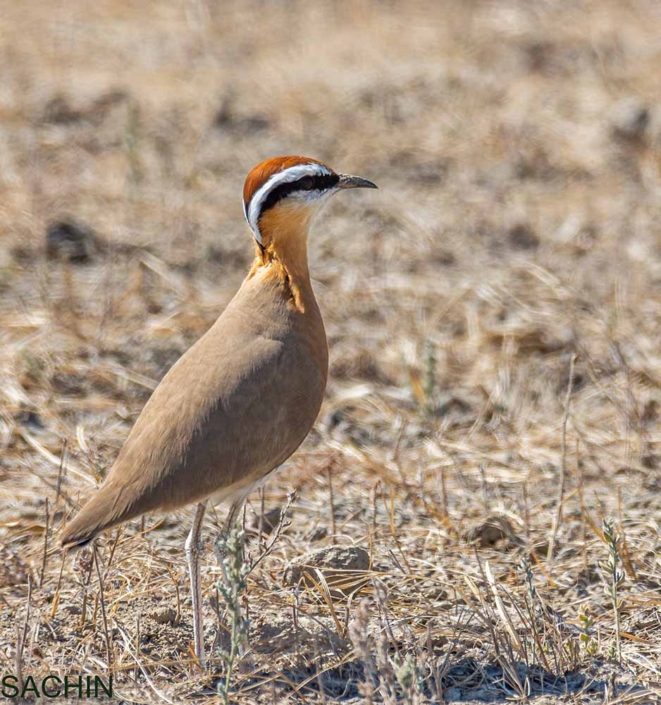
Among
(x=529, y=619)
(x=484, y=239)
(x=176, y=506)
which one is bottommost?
(x=484, y=239)

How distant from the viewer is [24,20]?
11.2m

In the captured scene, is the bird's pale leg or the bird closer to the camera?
the bird

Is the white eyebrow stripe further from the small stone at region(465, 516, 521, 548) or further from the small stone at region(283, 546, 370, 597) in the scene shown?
the small stone at region(465, 516, 521, 548)

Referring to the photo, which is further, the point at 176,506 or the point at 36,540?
the point at 36,540

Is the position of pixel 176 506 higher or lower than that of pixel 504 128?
higher

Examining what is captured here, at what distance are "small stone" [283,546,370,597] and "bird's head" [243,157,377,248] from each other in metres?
1.23

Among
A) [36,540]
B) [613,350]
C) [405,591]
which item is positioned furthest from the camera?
[613,350]

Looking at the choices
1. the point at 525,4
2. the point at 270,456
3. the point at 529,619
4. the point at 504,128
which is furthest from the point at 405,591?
the point at 525,4

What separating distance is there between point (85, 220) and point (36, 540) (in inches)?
131

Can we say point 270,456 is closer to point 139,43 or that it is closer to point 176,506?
point 176,506

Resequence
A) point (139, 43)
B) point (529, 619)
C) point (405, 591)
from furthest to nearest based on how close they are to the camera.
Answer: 1. point (139, 43)
2. point (405, 591)
3. point (529, 619)

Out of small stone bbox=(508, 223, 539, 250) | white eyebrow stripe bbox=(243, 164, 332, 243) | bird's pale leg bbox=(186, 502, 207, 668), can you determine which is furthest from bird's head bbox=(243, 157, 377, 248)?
small stone bbox=(508, 223, 539, 250)

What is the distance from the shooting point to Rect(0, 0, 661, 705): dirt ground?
4227 mm

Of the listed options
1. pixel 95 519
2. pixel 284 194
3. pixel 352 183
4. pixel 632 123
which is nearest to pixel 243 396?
pixel 95 519
